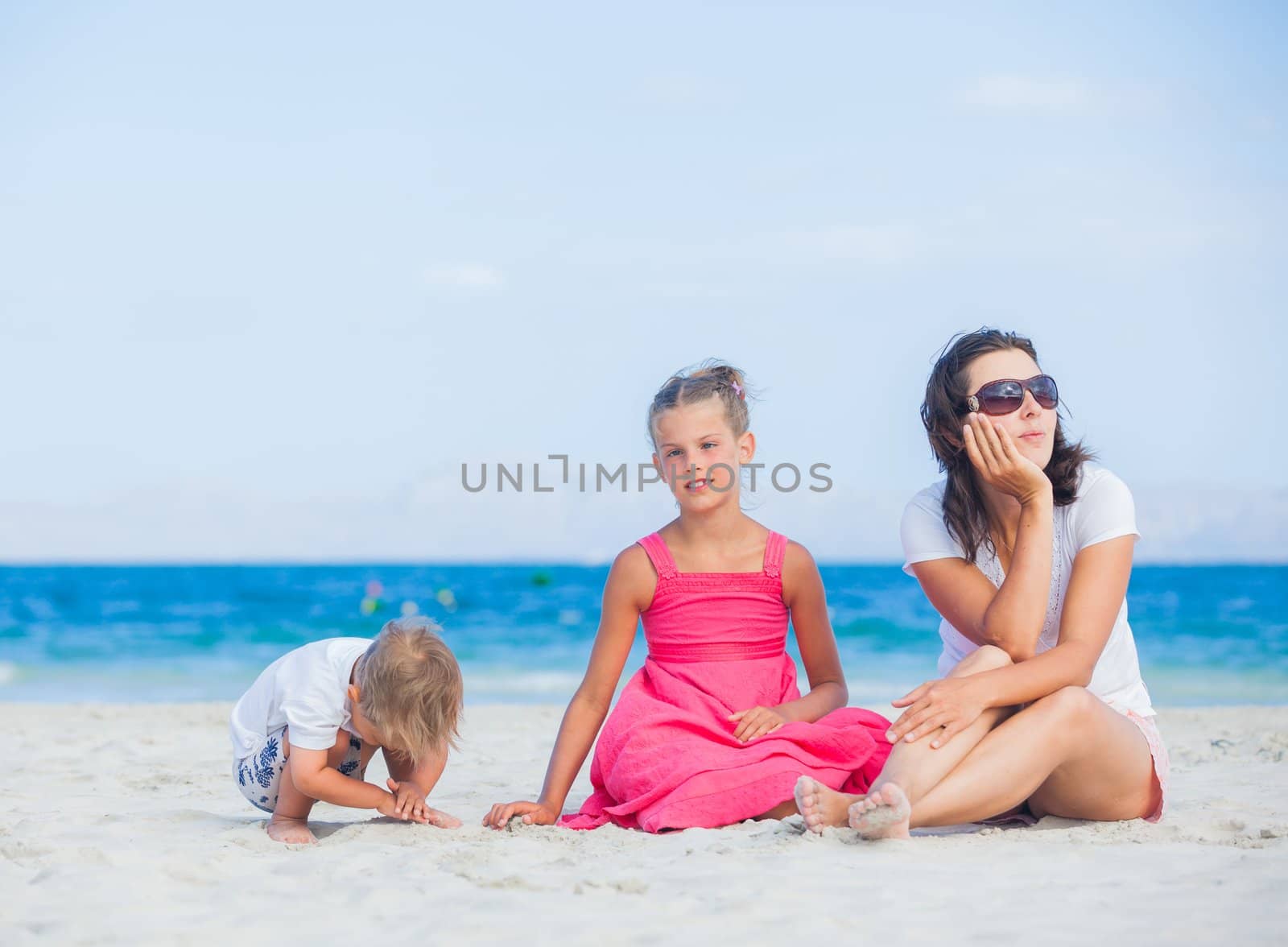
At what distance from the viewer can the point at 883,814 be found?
2.93 m

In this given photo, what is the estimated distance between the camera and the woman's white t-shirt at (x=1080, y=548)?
347 cm

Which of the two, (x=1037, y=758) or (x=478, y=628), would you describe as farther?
(x=478, y=628)

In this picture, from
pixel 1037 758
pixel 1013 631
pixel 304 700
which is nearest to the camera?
pixel 1037 758

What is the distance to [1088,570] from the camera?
3.40 m

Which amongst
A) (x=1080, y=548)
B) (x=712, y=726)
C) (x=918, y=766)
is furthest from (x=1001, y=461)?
(x=712, y=726)

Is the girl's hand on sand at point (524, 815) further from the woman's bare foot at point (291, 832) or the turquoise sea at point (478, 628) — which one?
the turquoise sea at point (478, 628)

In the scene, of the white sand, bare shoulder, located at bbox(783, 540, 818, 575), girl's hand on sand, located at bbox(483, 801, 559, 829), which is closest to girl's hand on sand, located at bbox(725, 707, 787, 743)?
the white sand

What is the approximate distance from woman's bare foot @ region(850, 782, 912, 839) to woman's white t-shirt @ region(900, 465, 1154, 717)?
74cm

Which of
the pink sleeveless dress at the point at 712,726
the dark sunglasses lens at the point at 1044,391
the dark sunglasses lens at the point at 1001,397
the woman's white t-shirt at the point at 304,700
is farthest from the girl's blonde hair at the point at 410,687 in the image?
the dark sunglasses lens at the point at 1044,391

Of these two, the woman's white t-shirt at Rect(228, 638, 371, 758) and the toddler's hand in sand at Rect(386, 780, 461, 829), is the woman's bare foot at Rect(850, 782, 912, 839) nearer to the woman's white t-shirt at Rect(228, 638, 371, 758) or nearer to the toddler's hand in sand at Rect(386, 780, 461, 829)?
the toddler's hand in sand at Rect(386, 780, 461, 829)

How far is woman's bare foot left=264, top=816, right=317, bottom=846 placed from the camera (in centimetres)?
353

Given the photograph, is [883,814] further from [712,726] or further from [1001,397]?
[1001,397]

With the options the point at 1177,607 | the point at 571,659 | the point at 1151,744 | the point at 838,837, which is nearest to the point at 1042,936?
the point at 838,837

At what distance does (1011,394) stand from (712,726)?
1.37 meters
